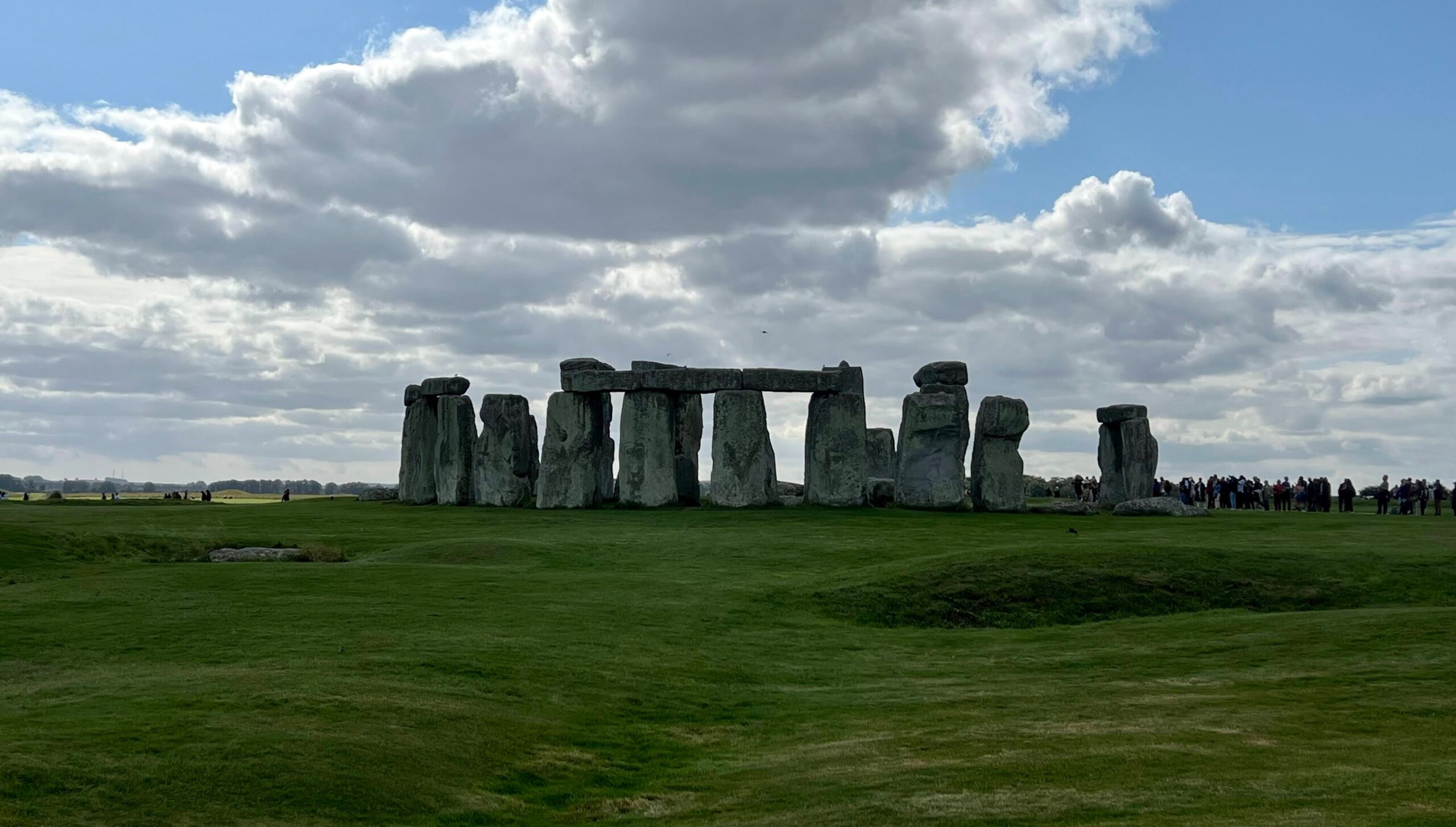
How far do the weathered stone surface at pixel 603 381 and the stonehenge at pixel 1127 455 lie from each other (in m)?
17.6

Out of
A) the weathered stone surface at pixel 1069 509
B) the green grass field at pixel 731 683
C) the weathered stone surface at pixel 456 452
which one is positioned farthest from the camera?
the weathered stone surface at pixel 456 452

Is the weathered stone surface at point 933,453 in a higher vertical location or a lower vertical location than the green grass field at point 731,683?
higher

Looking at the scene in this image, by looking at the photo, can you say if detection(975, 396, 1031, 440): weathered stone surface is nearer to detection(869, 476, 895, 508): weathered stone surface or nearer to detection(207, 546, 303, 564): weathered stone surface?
detection(869, 476, 895, 508): weathered stone surface

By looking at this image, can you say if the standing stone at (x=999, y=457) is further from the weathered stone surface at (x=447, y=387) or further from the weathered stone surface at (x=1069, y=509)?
the weathered stone surface at (x=447, y=387)

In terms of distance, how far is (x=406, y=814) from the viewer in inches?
460

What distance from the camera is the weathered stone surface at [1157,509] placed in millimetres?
44031

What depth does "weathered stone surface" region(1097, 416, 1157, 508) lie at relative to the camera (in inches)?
1964

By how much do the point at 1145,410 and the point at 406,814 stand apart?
4260cm

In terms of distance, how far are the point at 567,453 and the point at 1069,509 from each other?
1692 centimetres

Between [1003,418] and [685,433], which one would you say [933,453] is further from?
[685,433]

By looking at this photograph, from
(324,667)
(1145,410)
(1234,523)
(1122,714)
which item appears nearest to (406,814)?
(324,667)

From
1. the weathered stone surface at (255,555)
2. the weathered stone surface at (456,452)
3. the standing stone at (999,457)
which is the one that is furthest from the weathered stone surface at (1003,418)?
the weathered stone surface at (255,555)

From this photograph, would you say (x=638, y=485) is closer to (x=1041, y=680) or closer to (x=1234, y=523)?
(x=1234, y=523)

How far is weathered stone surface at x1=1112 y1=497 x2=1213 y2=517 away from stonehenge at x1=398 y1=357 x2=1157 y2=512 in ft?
0.84
